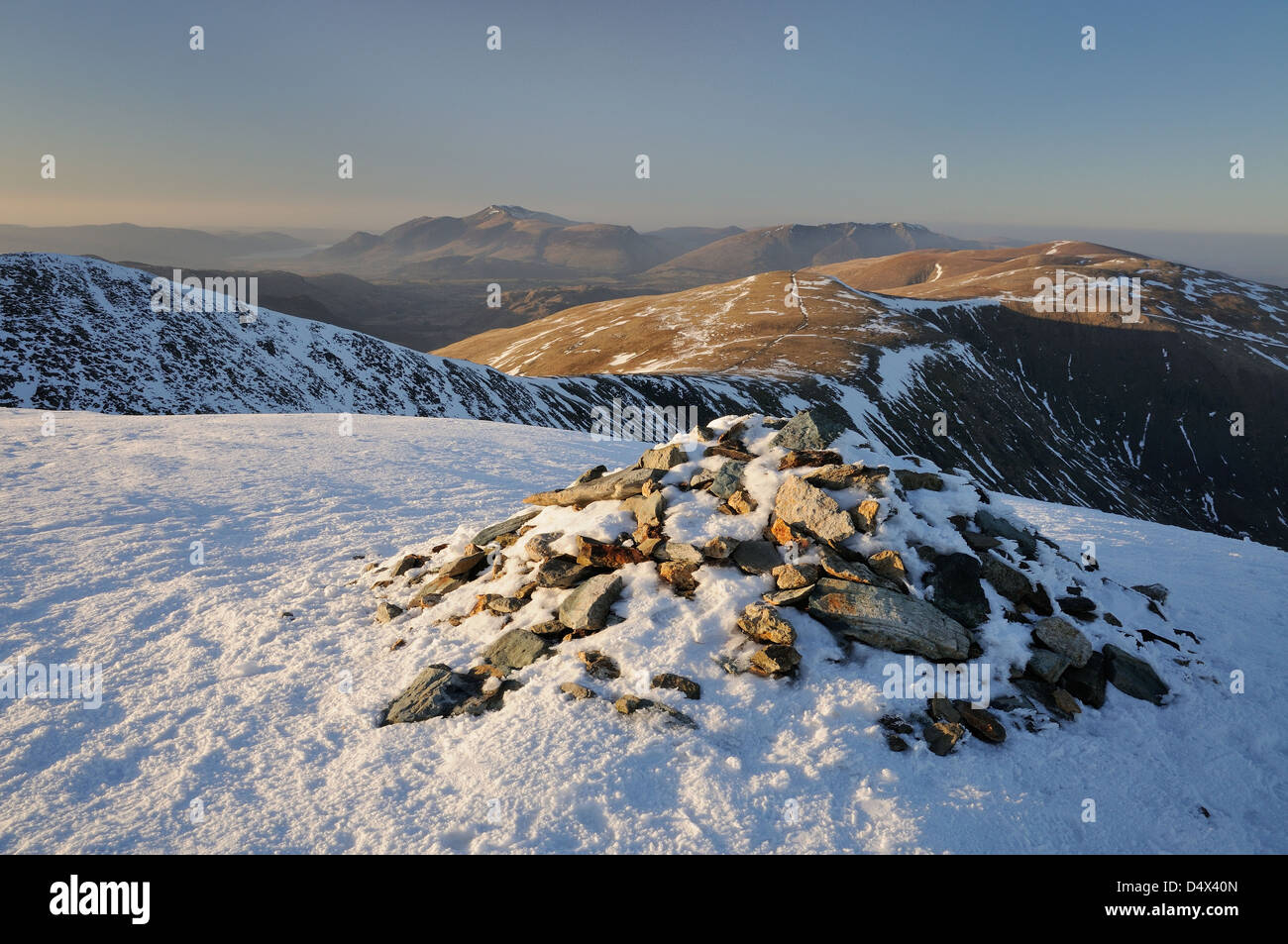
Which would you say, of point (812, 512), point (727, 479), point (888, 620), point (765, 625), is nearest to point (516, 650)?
point (765, 625)

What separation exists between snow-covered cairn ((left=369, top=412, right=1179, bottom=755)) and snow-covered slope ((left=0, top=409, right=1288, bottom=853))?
10.2 inches

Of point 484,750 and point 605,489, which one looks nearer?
point 484,750

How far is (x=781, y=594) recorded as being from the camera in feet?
28.0

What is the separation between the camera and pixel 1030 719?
7734 mm

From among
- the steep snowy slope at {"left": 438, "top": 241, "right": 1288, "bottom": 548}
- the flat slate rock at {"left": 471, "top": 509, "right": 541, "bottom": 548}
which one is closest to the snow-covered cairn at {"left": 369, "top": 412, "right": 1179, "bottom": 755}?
the flat slate rock at {"left": 471, "top": 509, "right": 541, "bottom": 548}

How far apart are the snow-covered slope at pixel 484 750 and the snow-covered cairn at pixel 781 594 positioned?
260mm

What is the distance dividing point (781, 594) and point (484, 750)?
4.38m

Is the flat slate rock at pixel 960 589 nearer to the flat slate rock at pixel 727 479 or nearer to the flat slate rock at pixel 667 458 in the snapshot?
the flat slate rock at pixel 727 479

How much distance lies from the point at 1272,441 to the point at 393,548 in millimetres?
180398

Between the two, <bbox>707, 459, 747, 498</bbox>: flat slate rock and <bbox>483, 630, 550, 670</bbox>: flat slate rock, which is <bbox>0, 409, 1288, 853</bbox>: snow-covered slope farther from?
<bbox>707, 459, 747, 498</bbox>: flat slate rock

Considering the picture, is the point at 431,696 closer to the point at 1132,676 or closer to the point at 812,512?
the point at 812,512

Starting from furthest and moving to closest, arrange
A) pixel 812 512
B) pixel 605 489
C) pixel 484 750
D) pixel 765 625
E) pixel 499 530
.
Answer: pixel 499 530, pixel 605 489, pixel 812 512, pixel 765 625, pixel 484 750

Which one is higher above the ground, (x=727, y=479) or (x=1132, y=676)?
(x=727, y=479)
